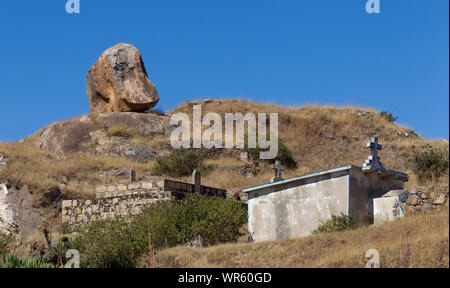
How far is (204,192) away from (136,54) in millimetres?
19815

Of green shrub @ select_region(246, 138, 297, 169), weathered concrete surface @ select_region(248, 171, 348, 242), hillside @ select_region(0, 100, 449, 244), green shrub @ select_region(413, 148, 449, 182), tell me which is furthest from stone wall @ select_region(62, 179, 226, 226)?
green shrub @ select_region(246, 138, 297, 169)

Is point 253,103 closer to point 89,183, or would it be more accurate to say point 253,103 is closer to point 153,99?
point 153,99

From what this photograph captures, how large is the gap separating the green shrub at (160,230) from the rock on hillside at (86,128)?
682 inches

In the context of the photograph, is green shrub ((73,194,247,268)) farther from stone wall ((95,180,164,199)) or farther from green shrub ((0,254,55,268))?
stone wall ((95,180,164,199))

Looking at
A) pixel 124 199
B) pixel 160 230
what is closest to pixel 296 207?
pixel 160 230

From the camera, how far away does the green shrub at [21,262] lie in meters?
16.0

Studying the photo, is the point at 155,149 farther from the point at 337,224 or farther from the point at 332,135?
the point at 337,224

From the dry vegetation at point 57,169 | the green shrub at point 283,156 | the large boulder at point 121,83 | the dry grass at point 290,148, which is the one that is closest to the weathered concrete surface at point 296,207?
the dry grass at point 290,148

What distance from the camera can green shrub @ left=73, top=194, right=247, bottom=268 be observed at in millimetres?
16922

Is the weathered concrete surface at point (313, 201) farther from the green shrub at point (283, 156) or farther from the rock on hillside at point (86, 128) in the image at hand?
the rock on hillside at point (86, 128)

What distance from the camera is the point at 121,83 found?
133ft

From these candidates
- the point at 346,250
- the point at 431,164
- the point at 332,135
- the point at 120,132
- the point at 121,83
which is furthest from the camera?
the point at 332,135

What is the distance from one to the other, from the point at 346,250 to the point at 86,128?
2681cm
